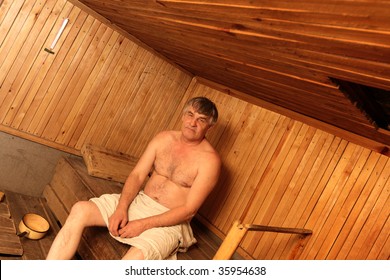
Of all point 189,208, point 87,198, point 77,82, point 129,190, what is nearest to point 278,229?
point 189,208

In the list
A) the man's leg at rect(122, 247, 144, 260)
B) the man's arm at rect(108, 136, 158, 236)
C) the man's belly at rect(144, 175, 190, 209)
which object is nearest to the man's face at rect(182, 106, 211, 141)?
the man's arm at rect(108, 136, 158, 236)

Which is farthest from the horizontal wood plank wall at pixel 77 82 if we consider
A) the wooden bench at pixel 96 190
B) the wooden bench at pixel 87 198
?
the wooden bench at pixel 87 198

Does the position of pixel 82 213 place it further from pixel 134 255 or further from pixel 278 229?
pixel 278 229

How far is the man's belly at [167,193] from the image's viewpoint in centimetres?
287

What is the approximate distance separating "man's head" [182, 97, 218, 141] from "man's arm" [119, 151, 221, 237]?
0.88ft

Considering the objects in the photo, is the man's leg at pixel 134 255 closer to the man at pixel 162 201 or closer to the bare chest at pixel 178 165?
the man at pixel 162 201

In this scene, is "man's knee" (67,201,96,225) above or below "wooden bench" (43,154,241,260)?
above

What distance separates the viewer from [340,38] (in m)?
1.29

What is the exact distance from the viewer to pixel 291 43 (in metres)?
1.62

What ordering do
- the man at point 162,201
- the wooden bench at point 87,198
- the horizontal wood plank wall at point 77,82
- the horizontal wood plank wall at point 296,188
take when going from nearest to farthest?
the man at point 162,201 < the wooden bench at point 87,198 < the horizontal wood plank wall at point 296,188 < the horizontal wood plank wall at point 77,82

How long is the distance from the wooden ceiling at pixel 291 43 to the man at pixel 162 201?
2.16ft

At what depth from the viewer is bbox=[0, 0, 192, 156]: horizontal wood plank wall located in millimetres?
3514

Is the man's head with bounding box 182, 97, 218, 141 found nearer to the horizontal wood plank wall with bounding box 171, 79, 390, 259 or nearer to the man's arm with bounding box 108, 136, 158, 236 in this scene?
the man's arm with bounding box 108, 136, 158, 236
